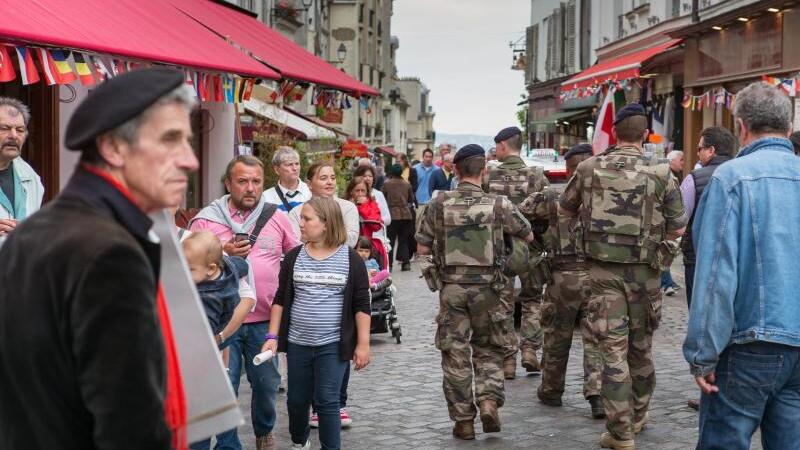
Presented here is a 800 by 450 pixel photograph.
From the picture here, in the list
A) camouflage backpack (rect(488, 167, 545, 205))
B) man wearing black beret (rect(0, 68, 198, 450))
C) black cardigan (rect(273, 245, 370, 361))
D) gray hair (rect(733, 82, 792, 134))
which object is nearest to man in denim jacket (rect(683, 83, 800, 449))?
gray hair (rect(733, 82, 792, 134))

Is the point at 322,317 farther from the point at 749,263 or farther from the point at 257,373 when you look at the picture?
the point at 749,263

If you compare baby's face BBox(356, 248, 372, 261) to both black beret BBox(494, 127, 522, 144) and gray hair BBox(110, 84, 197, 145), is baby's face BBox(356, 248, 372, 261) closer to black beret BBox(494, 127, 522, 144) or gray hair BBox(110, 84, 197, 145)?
black beret BBox(494, 127, 522, 144)

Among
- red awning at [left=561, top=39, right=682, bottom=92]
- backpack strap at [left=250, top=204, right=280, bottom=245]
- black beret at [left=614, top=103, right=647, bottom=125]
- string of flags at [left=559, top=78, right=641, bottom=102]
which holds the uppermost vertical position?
red awning at [left=561, top=39, right=682, bottom=92]

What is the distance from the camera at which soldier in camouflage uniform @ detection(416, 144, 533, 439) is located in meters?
7.44

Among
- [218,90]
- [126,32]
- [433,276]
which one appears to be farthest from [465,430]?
[218,90]

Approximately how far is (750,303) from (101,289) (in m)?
2.95

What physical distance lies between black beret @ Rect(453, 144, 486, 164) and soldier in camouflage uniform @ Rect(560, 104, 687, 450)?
29.2 inches

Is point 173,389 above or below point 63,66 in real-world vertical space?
below

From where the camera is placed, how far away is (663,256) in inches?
279

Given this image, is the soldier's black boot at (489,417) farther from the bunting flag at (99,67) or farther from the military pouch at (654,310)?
the bunting flag at (99,67)

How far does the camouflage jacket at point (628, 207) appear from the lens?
7094mm

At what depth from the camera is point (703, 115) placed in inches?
919

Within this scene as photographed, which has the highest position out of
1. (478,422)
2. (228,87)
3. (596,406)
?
(228,87)

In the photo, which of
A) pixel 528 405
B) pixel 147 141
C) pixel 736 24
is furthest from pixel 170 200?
pixel 736 24
